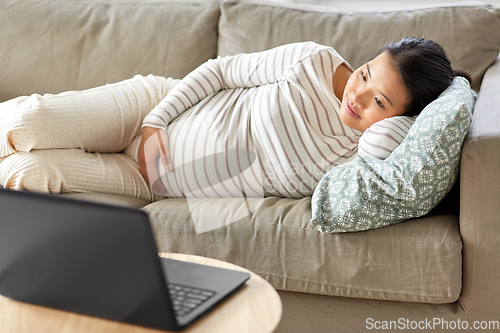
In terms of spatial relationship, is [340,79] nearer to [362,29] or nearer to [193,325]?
[362,29]

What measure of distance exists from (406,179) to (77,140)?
0.86 meters

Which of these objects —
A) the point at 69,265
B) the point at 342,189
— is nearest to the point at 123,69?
the point at 342,189

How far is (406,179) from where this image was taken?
101 centimetres

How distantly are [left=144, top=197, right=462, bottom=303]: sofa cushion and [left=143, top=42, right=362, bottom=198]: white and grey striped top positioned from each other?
10 cm

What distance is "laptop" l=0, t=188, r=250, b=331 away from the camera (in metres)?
0.53

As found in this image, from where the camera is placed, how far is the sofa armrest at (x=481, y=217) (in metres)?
0.97

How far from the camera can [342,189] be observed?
3.54ft

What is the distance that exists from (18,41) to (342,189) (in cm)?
138

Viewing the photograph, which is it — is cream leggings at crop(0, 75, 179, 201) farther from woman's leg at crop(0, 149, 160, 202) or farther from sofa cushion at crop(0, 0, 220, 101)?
sofa cushion at crop(0, 0, 220, 101)

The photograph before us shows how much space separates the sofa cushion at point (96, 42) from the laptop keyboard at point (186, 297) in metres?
1.18

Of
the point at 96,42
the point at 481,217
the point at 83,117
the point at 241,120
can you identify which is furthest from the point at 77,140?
the point at 481,217

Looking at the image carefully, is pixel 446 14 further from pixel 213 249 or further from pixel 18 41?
pixel 18 41

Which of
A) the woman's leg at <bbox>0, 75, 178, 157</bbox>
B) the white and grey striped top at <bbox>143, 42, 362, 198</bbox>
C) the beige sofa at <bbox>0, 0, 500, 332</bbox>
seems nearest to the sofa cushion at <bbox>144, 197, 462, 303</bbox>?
the beige sofa at <bbox>0, 0, 500, 332</bbox>

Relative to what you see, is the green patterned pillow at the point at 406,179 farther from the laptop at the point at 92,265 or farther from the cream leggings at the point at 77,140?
the cream leggings at the point at 77,140
